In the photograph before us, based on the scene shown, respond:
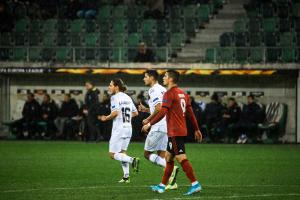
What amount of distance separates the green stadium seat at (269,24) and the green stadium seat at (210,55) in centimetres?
245

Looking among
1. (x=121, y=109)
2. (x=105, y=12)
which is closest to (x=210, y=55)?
(x=105, y=12)

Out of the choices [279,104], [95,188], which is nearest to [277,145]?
[279,104]

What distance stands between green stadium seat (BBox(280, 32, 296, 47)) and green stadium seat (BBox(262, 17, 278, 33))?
1002 mm

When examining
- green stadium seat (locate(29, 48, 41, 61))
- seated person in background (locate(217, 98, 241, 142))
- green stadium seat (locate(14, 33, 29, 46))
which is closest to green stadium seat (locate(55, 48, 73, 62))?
green stadium seat (locate(29, 48, 41, 61))

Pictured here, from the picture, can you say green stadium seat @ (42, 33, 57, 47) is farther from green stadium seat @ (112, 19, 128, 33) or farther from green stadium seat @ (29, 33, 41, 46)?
green stadium seat @ (112, 19, 128, 33)

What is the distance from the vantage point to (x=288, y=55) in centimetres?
2967

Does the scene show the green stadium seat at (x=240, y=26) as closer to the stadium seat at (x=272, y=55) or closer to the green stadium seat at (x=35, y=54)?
the stadium seat at (x=272, y=55)

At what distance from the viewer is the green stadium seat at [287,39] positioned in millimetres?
30250

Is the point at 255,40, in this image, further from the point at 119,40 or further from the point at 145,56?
the point at 119,40

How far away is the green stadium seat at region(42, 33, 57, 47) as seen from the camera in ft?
106

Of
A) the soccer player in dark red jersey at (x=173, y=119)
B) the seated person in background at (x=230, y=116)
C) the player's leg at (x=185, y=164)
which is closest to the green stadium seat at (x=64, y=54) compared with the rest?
the seated person in background at (x=230, y=116)

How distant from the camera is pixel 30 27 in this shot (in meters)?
33.1

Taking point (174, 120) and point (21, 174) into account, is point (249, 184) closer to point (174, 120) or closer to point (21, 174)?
point (174, 120)

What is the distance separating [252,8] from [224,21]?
121cm
